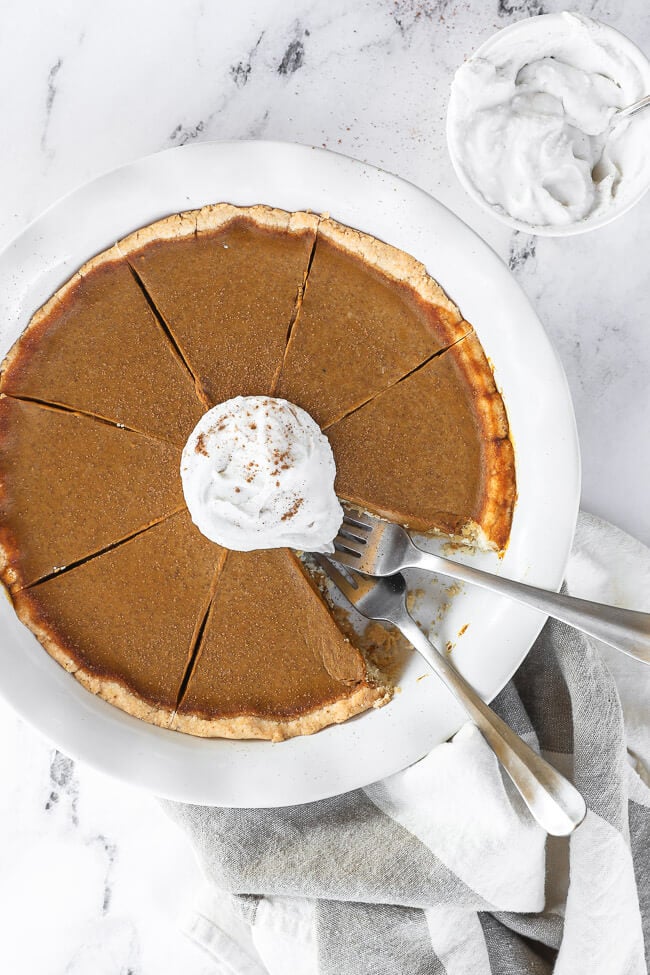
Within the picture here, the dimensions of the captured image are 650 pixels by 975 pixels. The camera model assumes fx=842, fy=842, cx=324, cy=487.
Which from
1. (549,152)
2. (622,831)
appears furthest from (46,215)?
(622,831)

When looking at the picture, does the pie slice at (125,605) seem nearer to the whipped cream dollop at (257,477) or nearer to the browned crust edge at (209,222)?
the whipped cream dollop at (257,477)

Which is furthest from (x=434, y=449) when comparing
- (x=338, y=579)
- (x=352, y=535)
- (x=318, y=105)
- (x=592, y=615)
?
(x=318, y=105)

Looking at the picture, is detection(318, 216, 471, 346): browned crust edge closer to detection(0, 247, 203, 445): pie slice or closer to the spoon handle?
detection(0, 247, 203, 445): pie slice

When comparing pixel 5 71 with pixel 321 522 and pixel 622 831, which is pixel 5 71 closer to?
pixel 321 522

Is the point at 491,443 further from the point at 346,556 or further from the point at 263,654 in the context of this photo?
the point at 263,654

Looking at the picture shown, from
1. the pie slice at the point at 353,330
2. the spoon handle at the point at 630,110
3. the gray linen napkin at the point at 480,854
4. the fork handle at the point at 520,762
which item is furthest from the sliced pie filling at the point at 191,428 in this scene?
the spoon handle at the point at 630,110
